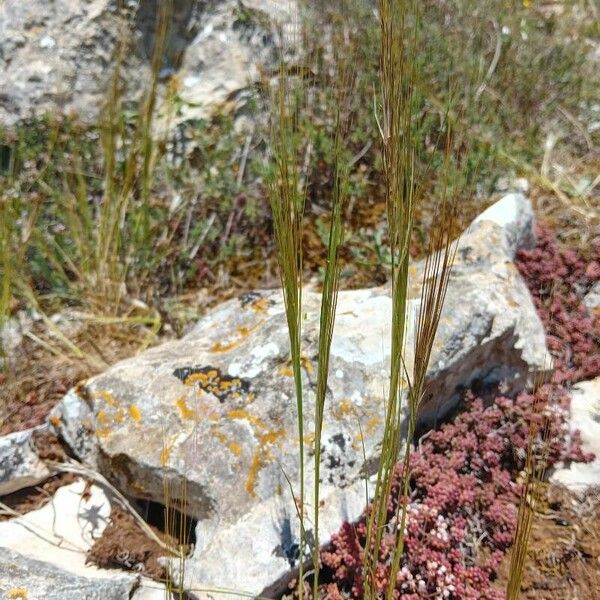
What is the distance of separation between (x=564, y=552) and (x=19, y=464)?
7.47ft

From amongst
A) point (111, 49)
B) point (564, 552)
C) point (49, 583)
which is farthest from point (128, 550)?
point (111, 49)

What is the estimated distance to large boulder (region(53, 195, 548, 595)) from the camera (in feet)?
8.83

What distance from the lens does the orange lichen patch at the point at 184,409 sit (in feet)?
9.70

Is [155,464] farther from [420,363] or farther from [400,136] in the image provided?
[400,136]

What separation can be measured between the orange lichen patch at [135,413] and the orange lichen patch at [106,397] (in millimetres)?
77

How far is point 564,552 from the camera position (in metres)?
2.80

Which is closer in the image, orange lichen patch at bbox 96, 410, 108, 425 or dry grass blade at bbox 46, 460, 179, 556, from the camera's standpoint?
dry grass blade at bbox 46, 460, 179, 556

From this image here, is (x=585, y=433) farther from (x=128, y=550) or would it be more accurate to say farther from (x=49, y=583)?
(x=49, y=583)

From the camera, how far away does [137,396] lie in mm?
3043

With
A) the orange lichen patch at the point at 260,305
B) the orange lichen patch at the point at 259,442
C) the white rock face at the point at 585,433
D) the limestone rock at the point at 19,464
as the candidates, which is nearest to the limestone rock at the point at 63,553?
the limestone rock at the point at 19,464

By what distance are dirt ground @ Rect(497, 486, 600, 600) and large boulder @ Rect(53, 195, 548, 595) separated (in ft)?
1.88

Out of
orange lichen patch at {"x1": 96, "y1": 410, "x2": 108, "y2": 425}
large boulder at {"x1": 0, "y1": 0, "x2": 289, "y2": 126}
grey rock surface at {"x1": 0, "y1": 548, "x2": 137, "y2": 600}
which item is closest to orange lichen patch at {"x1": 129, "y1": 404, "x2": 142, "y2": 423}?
orange lichen patch at {"x1": 96, "y1": 410, "x2": 108, "y2": 425}

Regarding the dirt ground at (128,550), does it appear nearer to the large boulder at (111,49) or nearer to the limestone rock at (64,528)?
the limestone rock at (64,528)

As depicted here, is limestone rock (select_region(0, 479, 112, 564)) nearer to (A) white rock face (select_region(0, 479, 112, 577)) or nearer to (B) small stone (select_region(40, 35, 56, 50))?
(A) white rock face (select_region(0, 479, 112, 577))
